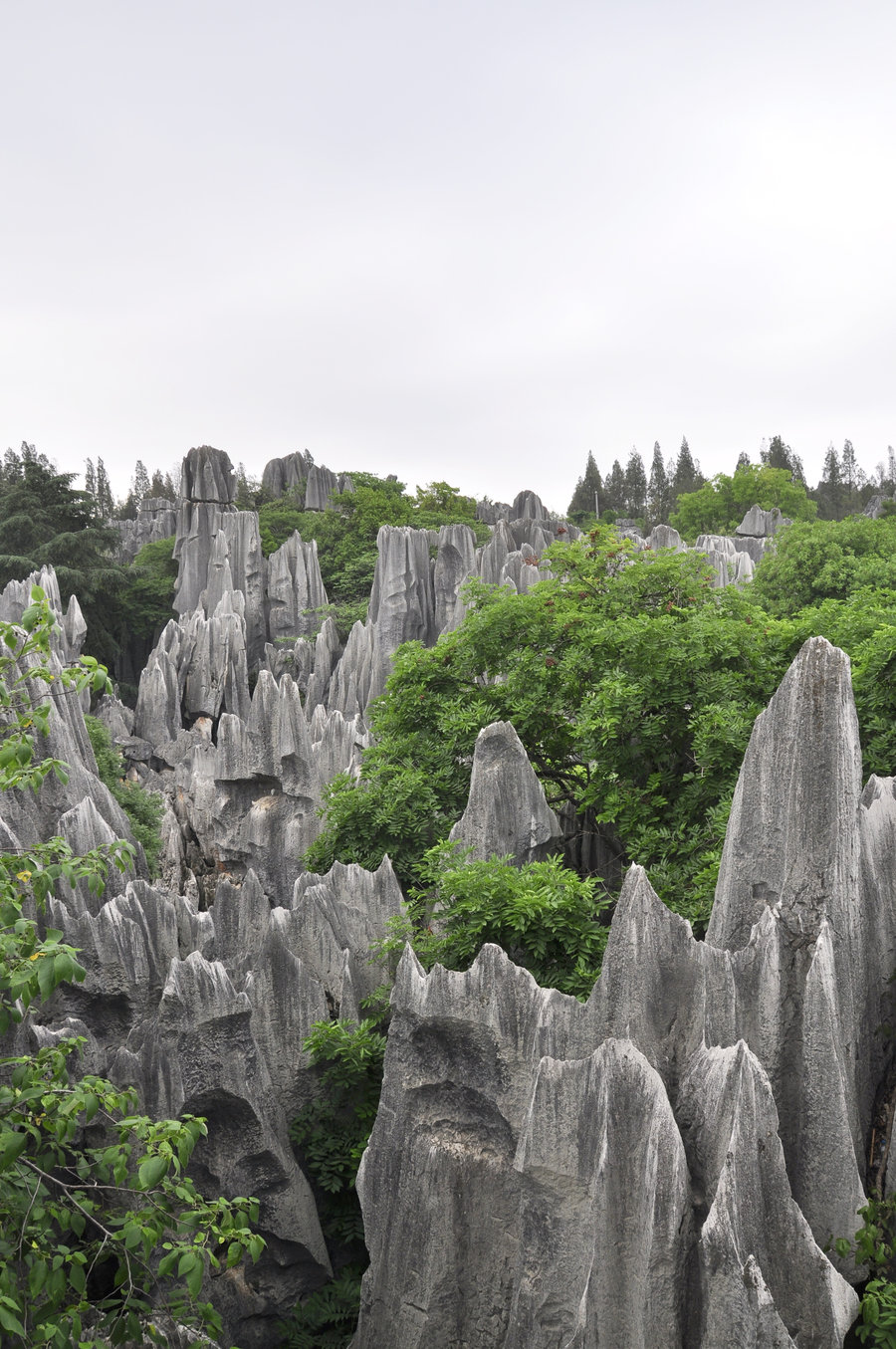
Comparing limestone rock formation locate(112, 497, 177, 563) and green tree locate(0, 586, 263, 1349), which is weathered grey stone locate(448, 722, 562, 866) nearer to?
green tree locate(0, 586, 263, 1349)

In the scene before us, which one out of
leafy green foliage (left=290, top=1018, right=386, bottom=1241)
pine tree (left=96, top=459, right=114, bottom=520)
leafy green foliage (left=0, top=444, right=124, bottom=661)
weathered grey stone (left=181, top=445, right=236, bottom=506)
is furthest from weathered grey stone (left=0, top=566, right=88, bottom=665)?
pine tree (left=96, top=459, right=114, bottom=520)

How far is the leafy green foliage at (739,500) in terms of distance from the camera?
2404 inches

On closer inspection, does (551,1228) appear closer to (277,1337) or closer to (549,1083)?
(549,1083)

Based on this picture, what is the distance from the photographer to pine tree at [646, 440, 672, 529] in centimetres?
8481

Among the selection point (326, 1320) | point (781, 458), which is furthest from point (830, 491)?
point (326, 1320)

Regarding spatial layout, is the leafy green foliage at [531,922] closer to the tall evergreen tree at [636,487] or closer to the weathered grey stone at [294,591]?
the weathered grey stone at [294,591]

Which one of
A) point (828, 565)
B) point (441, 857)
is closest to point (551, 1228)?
point (441, 857)

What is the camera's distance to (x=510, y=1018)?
25.8 feet

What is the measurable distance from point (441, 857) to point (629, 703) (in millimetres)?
3050

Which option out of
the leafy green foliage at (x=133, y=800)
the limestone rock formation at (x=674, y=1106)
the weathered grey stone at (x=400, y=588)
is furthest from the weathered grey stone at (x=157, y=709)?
the limestone rock formation at (x=674, y=1106)

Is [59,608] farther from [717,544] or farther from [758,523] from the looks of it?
[758,523]

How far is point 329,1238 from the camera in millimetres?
10703

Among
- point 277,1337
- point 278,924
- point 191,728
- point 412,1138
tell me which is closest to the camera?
point 412,1138

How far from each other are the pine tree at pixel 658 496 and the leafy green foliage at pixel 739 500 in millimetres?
17119
